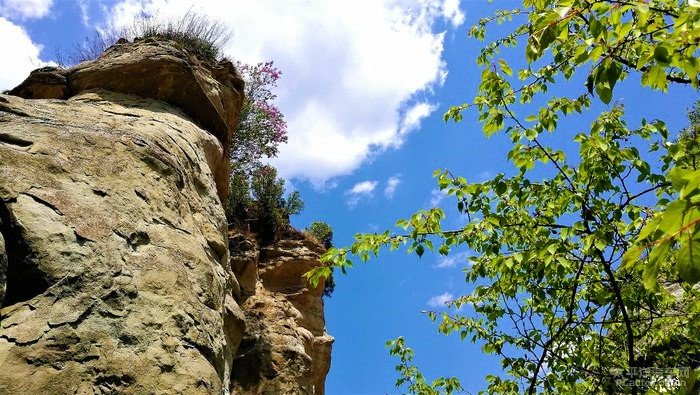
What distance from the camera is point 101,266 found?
17.3ft

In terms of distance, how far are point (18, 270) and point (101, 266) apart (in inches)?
29.0

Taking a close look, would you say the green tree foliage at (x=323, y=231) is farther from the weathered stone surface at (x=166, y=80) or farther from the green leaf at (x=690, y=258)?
the green leaf at (x=690, y=258)

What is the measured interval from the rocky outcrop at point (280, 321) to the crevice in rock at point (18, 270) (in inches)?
317

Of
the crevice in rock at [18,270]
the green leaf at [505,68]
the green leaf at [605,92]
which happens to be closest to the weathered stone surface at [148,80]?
the crevice in rock at [18,270]

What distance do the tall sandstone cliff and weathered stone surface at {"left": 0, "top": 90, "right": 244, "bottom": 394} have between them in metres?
0.01

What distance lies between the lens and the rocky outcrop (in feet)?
40.9

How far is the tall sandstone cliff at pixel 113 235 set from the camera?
4.55 meters

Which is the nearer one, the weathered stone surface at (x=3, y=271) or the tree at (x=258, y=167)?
the weathered stone surface at (x=3, y=271)

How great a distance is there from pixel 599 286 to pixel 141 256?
5.39 metres

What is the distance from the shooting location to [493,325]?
708cm

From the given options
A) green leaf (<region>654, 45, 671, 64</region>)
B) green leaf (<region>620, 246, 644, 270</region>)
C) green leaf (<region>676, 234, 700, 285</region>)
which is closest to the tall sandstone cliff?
green leaf (<region>620, 246, 644, 270</region>)

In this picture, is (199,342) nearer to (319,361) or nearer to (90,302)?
(90,302)

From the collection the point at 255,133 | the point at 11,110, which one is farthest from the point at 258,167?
the point at 11,110

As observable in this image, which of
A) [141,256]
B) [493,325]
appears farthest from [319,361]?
[141,256]
